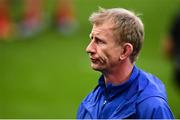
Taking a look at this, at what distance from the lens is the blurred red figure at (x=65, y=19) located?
2039cm

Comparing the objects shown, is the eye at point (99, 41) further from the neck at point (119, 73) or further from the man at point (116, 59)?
the neck at point (119, 73)

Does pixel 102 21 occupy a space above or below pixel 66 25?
above

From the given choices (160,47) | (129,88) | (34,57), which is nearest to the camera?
(129,88)

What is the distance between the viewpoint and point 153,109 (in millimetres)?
6008

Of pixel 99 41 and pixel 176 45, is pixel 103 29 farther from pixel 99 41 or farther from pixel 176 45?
pixel 176 45

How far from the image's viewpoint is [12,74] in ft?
56.1

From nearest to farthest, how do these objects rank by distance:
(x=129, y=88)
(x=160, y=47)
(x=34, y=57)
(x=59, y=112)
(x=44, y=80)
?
(x=129, y=88)
(x=59, y=112)
(x=44, y=80)
(x=34, y=57)
(x=160, y=47)

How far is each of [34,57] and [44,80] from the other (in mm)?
1472

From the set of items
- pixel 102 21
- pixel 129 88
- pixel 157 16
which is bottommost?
pixel 157 16

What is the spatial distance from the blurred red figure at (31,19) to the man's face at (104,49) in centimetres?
1328

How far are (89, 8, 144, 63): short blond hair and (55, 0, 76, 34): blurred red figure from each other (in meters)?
13.6

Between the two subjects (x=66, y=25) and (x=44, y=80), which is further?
(x=66, y=25)

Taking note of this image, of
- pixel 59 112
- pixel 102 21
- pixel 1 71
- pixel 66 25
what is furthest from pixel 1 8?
pixel 102 21

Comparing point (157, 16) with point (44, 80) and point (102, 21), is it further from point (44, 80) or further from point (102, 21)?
point (102, 21)
